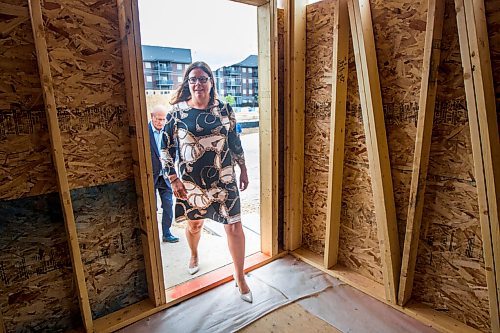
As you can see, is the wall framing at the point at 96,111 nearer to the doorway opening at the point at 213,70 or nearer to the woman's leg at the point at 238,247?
the doorway opening at the point at 213,70

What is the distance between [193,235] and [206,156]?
0.77m

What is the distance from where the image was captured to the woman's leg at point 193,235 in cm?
244

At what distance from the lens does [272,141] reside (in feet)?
8.37

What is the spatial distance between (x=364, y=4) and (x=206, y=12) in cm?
166

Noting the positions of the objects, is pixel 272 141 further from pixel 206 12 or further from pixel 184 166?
pixel 206 12

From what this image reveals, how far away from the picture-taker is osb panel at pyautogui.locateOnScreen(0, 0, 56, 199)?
1.48 m

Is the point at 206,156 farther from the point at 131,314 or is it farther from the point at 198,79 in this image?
the point at 131,314

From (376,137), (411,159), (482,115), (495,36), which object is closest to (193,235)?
(376,137)

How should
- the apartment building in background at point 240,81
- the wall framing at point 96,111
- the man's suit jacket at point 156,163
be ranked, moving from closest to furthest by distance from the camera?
the wall framing at point 96,111
the man's suit jacket at point 156,163
the apartment building in background at point 240,81

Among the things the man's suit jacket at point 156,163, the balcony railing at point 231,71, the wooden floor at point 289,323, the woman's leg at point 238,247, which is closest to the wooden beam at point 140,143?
the woman's leg at point 238,247

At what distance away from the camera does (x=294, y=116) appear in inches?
101

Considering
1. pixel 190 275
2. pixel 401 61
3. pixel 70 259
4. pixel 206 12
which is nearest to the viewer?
pixel 70 259

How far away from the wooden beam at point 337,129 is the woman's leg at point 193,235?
106 cm

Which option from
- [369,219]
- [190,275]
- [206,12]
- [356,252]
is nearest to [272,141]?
[369,219]
